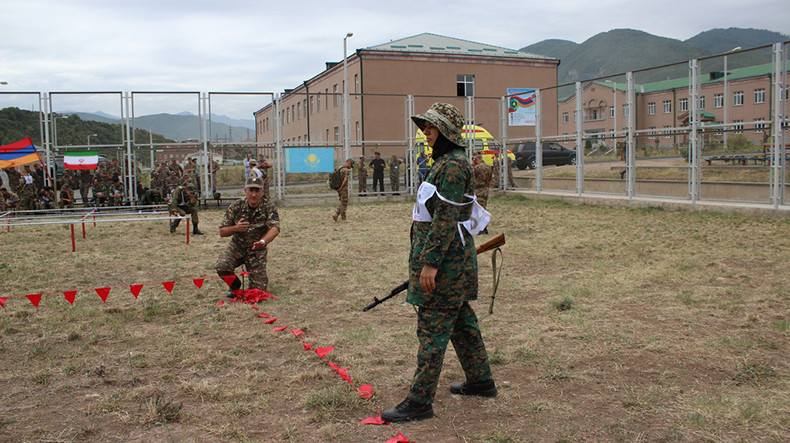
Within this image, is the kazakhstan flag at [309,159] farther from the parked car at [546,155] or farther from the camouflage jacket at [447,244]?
the camouflage jacket at [447,244]

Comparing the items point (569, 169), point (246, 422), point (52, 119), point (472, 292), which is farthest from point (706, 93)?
→ point (52, 119)

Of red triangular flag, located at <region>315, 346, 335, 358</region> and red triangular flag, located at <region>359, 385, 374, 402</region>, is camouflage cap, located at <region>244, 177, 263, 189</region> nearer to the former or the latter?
red triangular flag, located at <region>315, 346, 335, 358</region>

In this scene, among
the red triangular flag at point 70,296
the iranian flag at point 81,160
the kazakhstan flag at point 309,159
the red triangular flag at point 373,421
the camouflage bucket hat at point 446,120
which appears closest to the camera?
the camouflage bucket hat at point 446,120

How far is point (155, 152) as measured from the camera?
2088 centimetres

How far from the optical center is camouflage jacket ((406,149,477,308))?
3.73 m

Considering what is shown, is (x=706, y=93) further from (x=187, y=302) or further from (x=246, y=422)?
(x=246, y=422)

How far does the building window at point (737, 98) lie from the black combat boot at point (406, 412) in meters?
13.9

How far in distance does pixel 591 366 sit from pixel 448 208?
2166mm

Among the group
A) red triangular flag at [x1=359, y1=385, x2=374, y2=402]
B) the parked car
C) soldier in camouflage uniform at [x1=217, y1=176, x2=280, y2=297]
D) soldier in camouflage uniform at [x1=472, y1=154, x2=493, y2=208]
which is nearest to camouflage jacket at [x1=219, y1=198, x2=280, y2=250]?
soldier in camouflage uniform at [x1=217, y1=176, x2=280, y2=297]

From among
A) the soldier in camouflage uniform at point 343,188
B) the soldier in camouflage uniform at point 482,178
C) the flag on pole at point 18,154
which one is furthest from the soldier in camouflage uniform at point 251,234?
the flag on pole at point 18,154

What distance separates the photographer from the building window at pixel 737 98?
14776 mm

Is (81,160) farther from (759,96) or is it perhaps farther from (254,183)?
(759,96)

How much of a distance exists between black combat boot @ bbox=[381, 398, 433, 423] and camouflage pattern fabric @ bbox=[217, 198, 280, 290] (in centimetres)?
410

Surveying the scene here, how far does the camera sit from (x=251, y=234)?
25.3 feet
